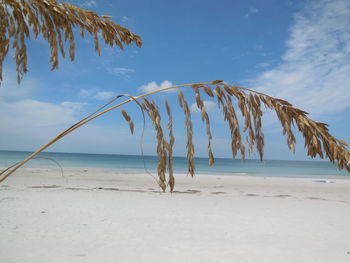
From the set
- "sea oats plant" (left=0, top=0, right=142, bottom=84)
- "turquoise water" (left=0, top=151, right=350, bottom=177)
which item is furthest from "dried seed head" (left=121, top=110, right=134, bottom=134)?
"turquoise water" (left=0, top=151, right=350, bottom=177)

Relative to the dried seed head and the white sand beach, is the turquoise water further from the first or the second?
the dried seed head

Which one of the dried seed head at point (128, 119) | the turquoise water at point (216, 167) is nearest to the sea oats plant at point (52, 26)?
the dried seed head at point (128, 119)

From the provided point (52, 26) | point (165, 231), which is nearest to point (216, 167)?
point (165, 231)

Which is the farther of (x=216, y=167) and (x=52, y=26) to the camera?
(x=216, y=167)

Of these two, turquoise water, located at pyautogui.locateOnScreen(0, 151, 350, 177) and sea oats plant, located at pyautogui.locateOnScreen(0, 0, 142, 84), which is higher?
sea oats plant, located at pyautogui.locateOnScreen(0, 0, 142, 84)

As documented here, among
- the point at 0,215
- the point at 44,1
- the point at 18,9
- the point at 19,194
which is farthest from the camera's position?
the point at 19,194

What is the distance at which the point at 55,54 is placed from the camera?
3.79m

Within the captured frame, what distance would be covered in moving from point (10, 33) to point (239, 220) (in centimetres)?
655

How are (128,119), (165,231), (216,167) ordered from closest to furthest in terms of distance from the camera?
(128,119), (165,231), (216,167)

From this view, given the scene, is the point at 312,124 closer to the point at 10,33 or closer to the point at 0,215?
the point at 10,33

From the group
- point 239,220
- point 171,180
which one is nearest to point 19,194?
point 239,220

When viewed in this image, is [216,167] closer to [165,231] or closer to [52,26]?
[165,231]

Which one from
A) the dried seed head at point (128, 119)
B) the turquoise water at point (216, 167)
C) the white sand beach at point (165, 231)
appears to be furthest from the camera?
the turquoise water at point (216, 167)

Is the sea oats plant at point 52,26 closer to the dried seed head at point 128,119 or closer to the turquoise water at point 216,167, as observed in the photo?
the dried seed head at point 128,119
